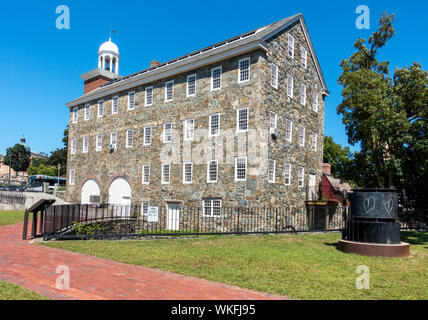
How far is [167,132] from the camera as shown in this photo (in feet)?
77.9

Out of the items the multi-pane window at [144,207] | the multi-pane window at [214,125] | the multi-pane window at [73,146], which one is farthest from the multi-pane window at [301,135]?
the multi-pane window at [73,146]

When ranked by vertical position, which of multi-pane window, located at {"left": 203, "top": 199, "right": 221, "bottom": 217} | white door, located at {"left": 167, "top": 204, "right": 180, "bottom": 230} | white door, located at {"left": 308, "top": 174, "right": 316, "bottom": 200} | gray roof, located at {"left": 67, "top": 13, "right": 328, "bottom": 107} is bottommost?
white door, located at {"left": 167, "top": 204, "right": 180, "bottom": 230}

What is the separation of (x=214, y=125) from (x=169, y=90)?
17.4ft

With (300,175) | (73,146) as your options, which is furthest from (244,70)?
(73,146)

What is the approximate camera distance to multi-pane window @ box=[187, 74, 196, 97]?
881 inches

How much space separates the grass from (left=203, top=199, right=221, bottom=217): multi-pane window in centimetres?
1455

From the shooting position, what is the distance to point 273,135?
19641 millimetres

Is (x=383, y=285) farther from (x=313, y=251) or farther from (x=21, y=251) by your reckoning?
(x=21, y=251)

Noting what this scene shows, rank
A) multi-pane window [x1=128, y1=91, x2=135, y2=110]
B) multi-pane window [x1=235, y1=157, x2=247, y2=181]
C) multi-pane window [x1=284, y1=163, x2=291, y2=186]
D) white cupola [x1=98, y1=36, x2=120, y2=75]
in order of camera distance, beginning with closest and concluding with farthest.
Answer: multi-pane window [x1=235, y1=157, x2=247, y2=181]
multi-pane window [x1=284, y1=163, x2=291, y2=186]
multi-pane window [x1=128, y1=91, x2=135, y2=110]
white cupola [x1=98, y1=36, x2=120, y2=75]

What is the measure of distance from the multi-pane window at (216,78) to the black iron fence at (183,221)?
767 centimetres

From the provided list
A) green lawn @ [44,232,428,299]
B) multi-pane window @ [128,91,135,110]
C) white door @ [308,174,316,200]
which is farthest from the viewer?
multi-pane window @ [128,91,135,110]

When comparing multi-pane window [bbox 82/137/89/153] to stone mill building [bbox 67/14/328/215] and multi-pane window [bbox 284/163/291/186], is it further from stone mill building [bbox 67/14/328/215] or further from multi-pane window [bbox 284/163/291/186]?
multi-pane window [bbox 284/163/291/186]

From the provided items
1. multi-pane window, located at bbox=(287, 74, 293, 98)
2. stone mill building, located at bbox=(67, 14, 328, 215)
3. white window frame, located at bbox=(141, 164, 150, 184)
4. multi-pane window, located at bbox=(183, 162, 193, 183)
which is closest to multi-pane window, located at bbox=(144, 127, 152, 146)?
stone mill building, located at bbox=(67, 14, 328, 215)
